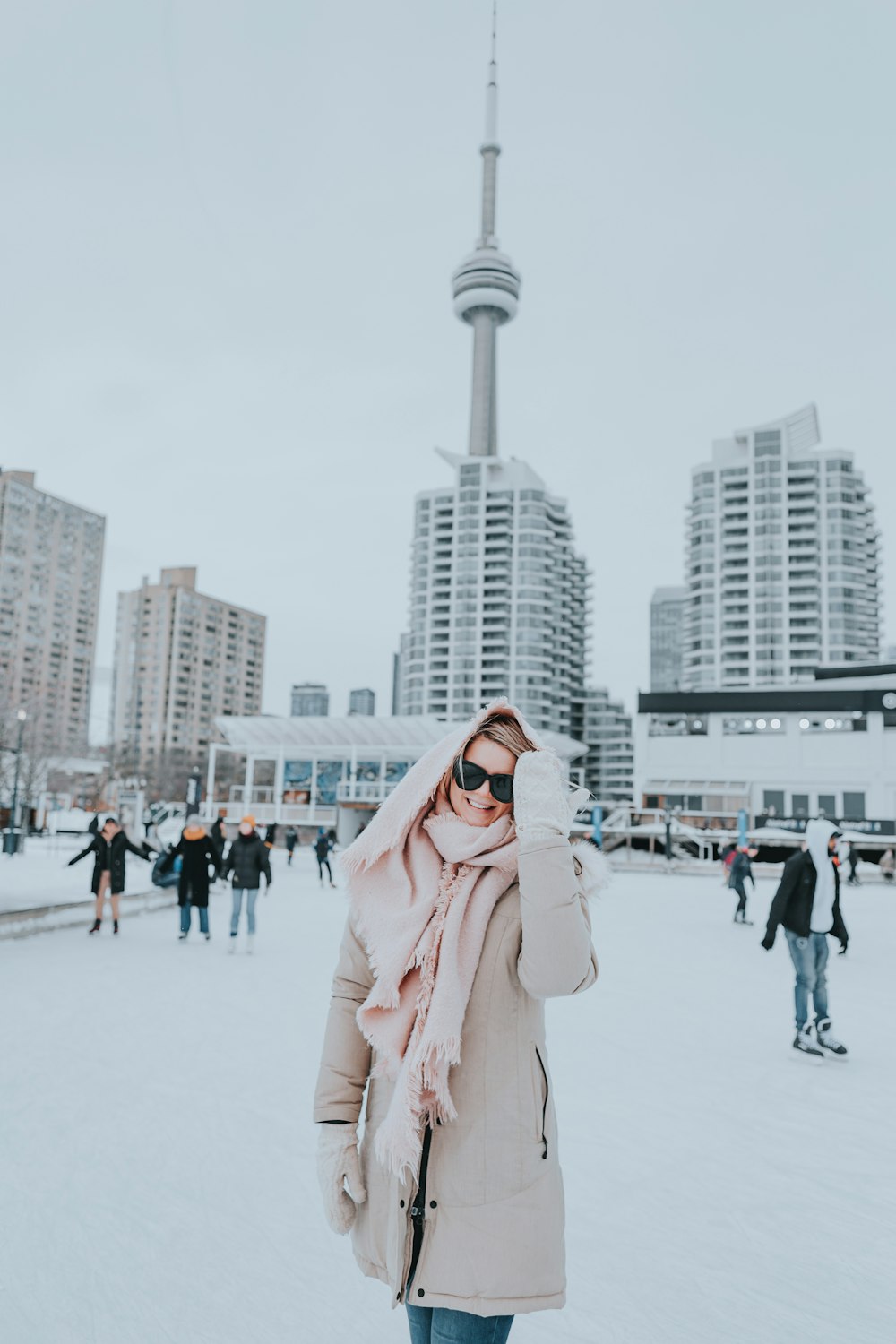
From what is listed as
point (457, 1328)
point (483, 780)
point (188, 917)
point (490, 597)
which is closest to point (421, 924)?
point (483, 780)

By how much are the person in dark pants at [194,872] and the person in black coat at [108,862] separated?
2.51ft

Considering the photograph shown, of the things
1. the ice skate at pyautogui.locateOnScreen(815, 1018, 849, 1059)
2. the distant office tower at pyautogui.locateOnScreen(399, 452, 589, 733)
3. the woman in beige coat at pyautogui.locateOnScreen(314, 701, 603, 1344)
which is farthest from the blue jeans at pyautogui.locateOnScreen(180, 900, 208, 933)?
the distant office tower at pyautogui.locateOnScreen(399, 452, 589, 733)

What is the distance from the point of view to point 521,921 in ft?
6.09

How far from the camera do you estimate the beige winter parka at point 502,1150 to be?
174 centimetres

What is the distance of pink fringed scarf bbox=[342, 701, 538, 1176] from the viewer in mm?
1813

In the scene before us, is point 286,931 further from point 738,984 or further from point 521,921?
point 521,921

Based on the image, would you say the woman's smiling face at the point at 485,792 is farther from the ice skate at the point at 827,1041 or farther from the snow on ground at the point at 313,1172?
the ice skate at the point at 827,1041

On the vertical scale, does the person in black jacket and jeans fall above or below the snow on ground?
above

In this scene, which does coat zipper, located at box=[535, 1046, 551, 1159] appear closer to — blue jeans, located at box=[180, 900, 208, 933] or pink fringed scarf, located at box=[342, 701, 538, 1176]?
pink fringed scarf, located at box=[342, 701, 538, 1176]

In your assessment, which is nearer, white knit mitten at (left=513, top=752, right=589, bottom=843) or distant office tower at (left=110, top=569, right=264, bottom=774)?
white knit mitten at (left=513, top=752, right=589, bottom=843)

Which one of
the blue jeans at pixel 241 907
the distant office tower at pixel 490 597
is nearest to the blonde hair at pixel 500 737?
the blue jeans at pixel 241 907

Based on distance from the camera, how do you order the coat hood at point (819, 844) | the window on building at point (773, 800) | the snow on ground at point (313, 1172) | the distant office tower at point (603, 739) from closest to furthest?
the snow on ground at point (313, 1172)
the coat hood at point (819, 844)
the window on building at point (773, 800)
the distant office tower at point (603, 739)

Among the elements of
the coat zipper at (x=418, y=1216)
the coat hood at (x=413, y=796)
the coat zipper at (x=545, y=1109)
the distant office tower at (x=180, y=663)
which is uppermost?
the distant office tower at (x=180, y=663)

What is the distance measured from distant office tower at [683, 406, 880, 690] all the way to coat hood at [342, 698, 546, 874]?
333 ft
